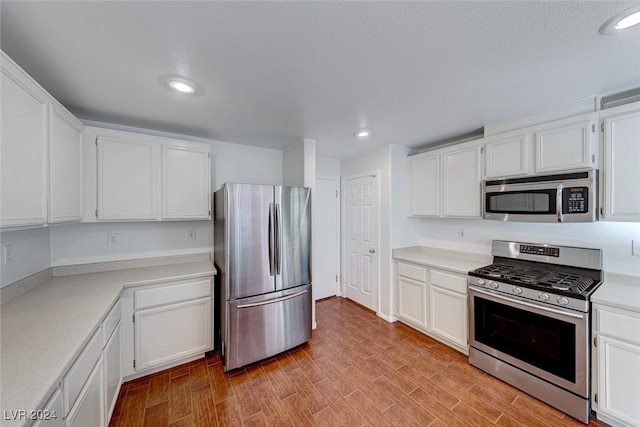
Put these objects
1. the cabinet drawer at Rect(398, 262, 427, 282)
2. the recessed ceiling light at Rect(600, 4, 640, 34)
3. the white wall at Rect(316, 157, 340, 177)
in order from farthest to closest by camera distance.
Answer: the white wall at Rect(316, 157, 340, 177) → the cabinet drawer at Rect(398, 262, 427, 282) → the recessed ceiling light at Rect(600, 4, 640, 34)

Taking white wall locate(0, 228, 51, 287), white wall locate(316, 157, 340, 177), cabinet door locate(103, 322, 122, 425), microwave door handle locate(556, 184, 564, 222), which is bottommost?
cabinet door locate(103, 322, 122, 425)

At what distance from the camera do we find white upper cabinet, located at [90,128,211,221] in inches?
85.2

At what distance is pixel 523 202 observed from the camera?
7.29ft

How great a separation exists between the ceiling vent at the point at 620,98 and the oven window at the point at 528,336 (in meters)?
1.76

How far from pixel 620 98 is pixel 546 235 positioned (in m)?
1.21

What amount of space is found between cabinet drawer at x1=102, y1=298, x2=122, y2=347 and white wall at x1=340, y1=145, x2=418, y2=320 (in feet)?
9.28

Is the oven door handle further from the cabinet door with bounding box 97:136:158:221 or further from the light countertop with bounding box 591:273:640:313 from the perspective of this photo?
the cabinet door with bounding box 97:136:158:221

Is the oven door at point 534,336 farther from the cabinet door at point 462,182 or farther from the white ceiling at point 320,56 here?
the white ceiling at point 320,56

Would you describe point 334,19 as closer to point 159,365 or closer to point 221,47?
point 221,47

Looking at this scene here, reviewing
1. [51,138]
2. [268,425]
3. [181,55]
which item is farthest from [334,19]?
[268,425]

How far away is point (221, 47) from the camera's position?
4.26 ft

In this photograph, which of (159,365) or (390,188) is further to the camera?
(390,188)

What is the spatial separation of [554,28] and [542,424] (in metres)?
2.46

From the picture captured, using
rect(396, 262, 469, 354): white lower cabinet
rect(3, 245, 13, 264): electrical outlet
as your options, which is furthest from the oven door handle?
rect(3, 245, 13, 264): electrical outlet
